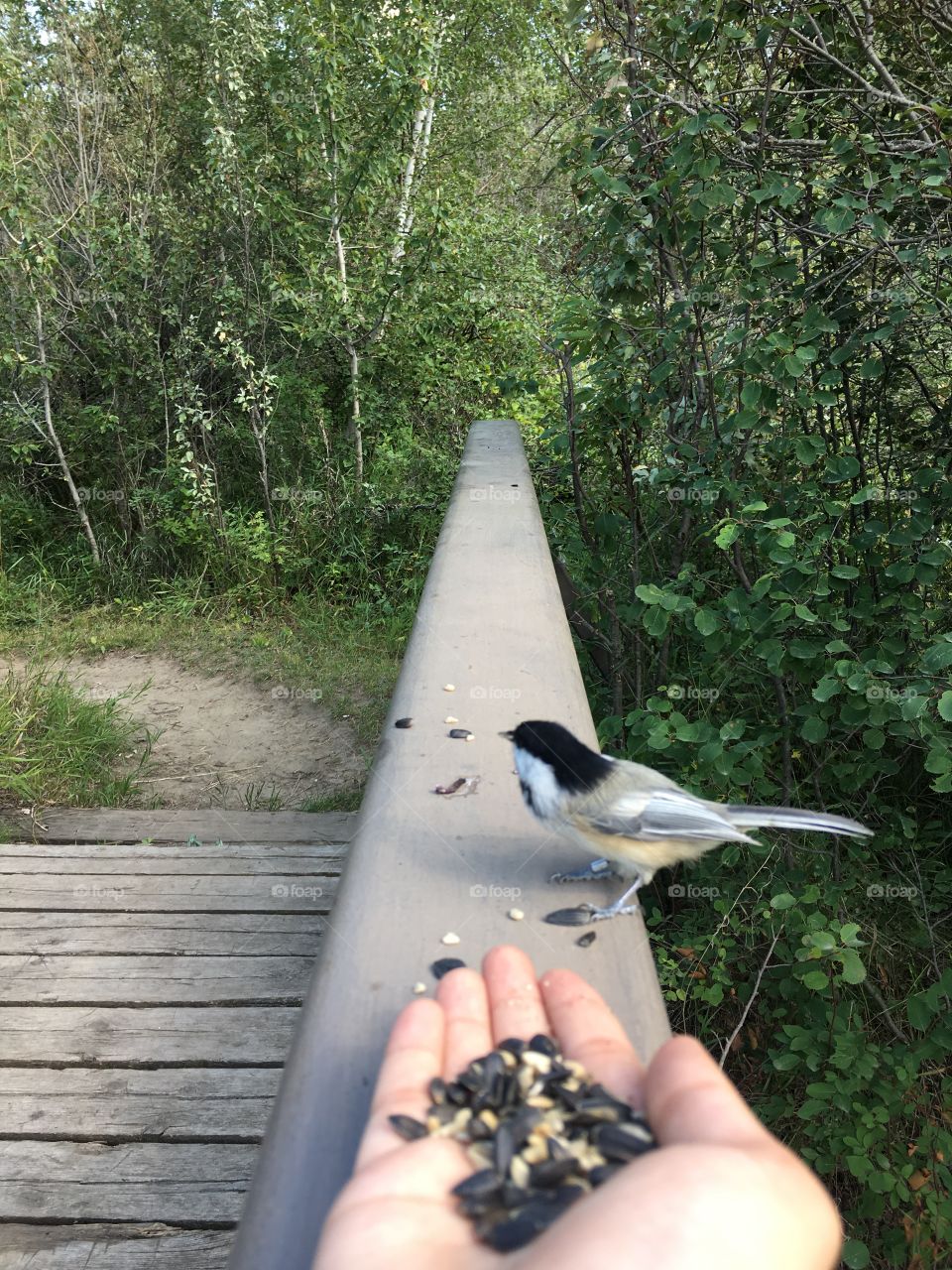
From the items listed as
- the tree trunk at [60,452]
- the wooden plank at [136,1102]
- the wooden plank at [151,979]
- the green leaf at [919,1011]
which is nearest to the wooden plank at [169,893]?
the wooden plank at [151,979]

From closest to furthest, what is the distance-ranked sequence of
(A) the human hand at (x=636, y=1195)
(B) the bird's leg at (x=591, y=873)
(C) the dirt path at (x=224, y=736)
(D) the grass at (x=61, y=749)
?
1. (A) the human hand at (x=636, y=1195)
2. (B) the bird's leg at (x=591, y=873)
3. (D) the grass at (x=61, y=749)
4. (C) the dirt path at (x=224, y=736)

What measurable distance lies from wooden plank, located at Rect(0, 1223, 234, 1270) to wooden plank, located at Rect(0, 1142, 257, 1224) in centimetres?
3

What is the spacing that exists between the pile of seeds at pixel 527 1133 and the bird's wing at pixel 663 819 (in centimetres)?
50

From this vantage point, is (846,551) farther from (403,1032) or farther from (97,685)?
(97,685)

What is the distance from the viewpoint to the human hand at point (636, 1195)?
26.8 inches

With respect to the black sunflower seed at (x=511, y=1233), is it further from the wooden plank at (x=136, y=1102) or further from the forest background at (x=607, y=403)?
the forest background at (x=607, y=403)

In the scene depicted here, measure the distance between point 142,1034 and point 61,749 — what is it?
103 inches

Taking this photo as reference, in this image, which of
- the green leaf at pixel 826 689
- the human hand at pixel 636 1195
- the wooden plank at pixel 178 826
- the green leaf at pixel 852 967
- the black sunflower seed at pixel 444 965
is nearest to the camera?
the human hand at pixel 636 1195

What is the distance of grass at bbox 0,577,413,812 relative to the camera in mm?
6266

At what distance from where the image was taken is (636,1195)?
27.8 inches

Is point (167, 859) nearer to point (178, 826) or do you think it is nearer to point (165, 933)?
point (165, 933)

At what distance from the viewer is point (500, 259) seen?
318 inches

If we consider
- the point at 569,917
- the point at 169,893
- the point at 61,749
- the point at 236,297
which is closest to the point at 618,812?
the point at 569,917

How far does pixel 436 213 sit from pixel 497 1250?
7336 mm
